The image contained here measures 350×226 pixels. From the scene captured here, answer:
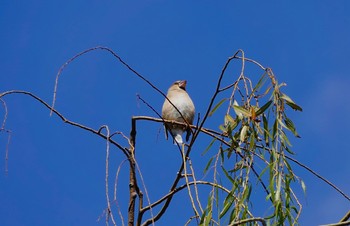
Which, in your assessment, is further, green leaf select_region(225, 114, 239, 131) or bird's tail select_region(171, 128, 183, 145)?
bird's tail select_region(171, 128, 183, 145)

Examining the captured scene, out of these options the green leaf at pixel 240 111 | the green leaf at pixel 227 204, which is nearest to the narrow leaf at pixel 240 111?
the green leaf at pixel 240 111

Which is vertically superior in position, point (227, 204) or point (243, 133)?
point (243, 133)

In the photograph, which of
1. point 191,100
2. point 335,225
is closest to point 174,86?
point 191,100

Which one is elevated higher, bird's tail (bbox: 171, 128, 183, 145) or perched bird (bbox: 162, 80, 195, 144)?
perched bird (bbox: 162, 80, 195, 144)

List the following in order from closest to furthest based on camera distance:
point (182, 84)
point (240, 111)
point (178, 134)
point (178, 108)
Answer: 1. point (240, 111)
2. point (178, 134)
3. point (178, 108)
4. point (182, 84)

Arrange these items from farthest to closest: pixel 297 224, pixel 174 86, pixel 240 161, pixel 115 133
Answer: pixel 174 86
pixel 115 133
pixel 240 161
pixel 297 224

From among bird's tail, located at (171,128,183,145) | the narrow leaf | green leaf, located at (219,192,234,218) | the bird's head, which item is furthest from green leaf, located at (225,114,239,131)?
the bird's head

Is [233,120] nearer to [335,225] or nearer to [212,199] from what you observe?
[212,199]

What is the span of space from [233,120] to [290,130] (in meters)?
0.21

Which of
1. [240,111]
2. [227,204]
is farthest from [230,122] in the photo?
[227,204]

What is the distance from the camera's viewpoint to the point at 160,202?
2504mm

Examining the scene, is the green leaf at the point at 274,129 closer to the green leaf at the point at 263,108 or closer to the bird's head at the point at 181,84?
the green leaf at the point at 263,108

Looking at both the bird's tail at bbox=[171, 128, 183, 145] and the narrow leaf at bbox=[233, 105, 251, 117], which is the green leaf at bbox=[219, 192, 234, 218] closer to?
the narrow leaf at bbox=[233, 105, 251, 117]

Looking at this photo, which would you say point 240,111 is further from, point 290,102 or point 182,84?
point 182,84
